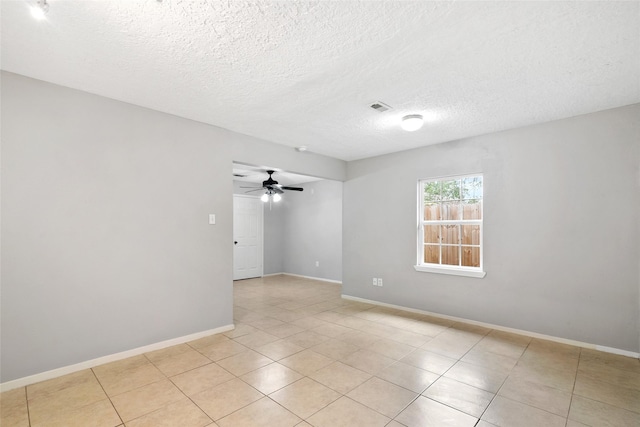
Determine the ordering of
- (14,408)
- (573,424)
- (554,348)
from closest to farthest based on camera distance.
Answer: (573,424)
(14,408)
(554,348)

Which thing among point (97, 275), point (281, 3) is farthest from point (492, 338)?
point (97, 275)

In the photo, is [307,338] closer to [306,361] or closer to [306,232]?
[306,361]

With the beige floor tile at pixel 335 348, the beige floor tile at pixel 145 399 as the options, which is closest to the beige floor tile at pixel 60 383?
the beige floor tile at pixel 145 399

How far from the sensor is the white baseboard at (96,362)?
93.5 inches

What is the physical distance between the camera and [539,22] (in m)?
1.80

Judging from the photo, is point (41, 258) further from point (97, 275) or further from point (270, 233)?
point (270, 233)

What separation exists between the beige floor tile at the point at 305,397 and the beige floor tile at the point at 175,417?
52cm

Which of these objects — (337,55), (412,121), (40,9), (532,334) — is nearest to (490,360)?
(532,334)

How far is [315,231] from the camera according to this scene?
7668 mm

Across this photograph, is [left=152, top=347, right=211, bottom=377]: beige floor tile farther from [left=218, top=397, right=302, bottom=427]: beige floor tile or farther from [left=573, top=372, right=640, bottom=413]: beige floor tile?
[left=573, top=372, right=640, bottom=413]: beige floor tile

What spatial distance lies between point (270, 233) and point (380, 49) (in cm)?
663

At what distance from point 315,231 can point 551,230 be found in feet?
16.8

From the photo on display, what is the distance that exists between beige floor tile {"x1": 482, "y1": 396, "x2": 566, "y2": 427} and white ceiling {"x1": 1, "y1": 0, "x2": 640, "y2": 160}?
2571mm

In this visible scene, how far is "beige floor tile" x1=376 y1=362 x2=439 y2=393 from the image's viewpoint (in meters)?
2.42
